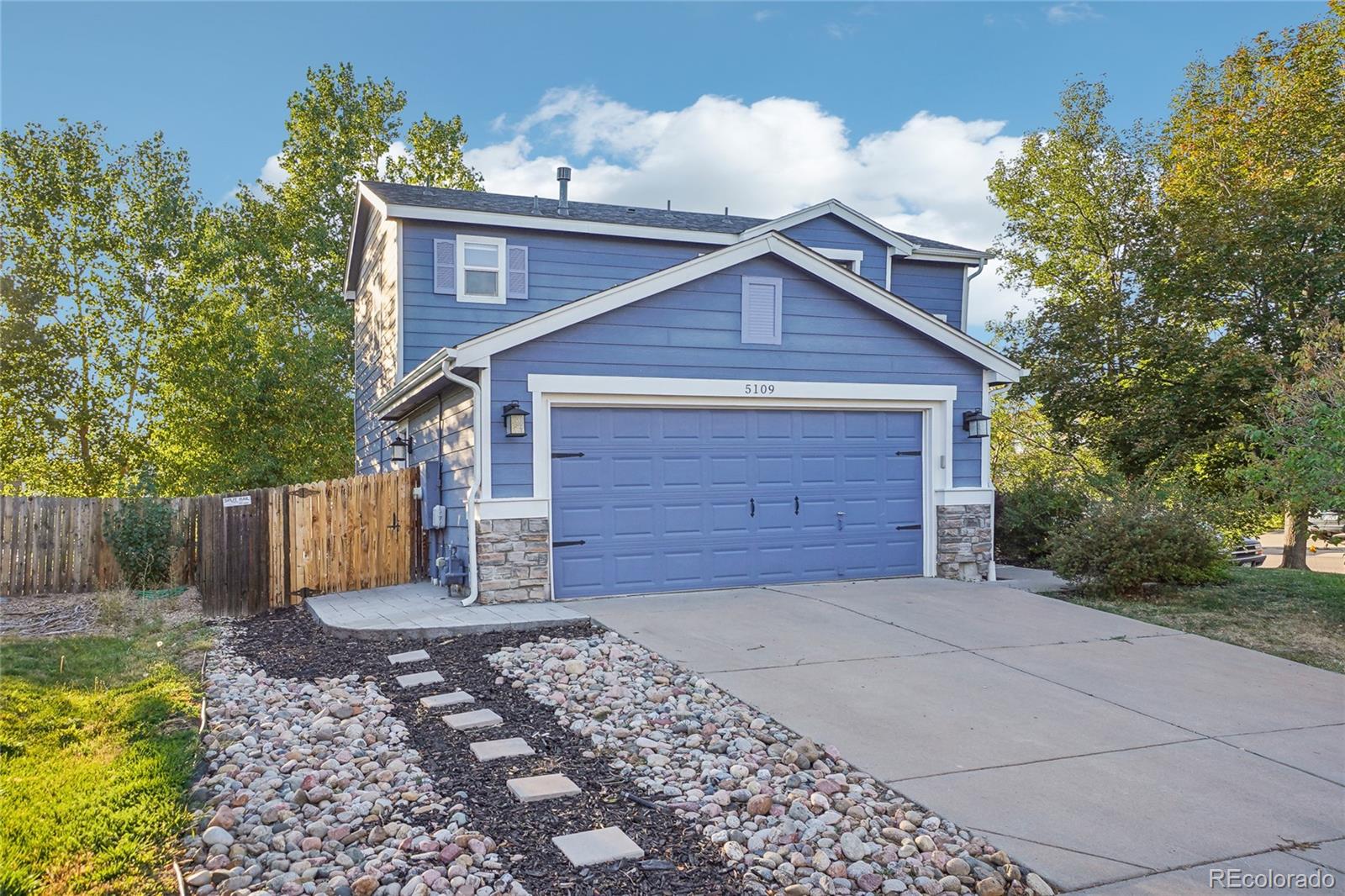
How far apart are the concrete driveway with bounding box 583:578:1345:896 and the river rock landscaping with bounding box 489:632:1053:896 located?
0.59ft

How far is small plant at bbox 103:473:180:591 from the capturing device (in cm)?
1071

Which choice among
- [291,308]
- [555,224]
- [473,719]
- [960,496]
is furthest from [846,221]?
[291,308]

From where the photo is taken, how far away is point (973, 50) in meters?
12.4

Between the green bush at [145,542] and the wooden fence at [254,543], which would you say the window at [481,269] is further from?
the green bush at [145,542]

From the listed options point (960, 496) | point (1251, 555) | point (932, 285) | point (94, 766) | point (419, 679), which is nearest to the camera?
point (94, 766)

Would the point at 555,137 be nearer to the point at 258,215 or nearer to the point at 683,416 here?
the point at 258,215

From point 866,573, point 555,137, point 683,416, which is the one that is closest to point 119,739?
point 683,416

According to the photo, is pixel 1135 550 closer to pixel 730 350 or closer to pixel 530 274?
pixel 730 350

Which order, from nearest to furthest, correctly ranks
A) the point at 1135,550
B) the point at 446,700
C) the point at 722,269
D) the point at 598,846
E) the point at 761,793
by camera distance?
the point at 598,846 → the point at 761,793 → the point at 446,700 → the point at 1135,550 → the point at 722,269

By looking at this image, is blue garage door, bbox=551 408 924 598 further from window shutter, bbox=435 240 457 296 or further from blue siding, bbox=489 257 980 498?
window shutter, bbox=435 240 457 296

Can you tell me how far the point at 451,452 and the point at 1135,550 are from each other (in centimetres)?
738

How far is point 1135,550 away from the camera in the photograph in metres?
9.07

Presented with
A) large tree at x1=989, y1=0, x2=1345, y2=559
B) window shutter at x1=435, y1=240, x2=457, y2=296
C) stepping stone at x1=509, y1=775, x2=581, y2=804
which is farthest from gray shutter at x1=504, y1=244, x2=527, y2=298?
large tree at x1=989, y1=0, x2=1345, y2=559

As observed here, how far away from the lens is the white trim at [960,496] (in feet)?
33.2
